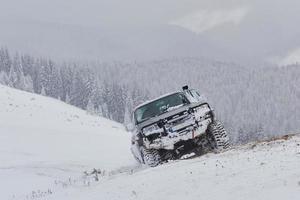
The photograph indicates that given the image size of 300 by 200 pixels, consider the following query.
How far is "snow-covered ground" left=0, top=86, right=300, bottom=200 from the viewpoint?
8.74m

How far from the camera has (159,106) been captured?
16672mm

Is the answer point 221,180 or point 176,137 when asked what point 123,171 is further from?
point 221,180

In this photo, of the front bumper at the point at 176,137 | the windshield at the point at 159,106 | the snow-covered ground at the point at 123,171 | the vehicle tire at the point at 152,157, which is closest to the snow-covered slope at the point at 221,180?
the snow-covered ground at the point at 123,171

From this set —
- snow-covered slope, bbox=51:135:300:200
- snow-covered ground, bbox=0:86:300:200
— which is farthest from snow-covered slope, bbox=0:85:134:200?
snow-covered slope, bbox=51:135:300:200

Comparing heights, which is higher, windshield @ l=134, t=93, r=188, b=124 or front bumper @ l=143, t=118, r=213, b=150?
windshield @ l=134, t=93, r=188, b=124

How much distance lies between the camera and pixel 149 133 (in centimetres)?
1524

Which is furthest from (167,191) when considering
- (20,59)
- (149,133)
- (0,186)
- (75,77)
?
(20,59)

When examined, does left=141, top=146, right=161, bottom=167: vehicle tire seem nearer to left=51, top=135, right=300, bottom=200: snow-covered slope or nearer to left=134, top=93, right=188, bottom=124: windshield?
left=134, top=93, right=188, bottom=124: windshield

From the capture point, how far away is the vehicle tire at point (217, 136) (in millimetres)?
15570

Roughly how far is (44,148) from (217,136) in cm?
933

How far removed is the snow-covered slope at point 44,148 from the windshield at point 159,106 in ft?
9.35

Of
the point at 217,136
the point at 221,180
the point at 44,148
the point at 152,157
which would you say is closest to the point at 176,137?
the point at 152,157

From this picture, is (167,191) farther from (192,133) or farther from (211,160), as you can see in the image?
(192,133)

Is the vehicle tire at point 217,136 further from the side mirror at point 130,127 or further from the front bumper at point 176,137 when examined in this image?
the side mirror at point 130,127
